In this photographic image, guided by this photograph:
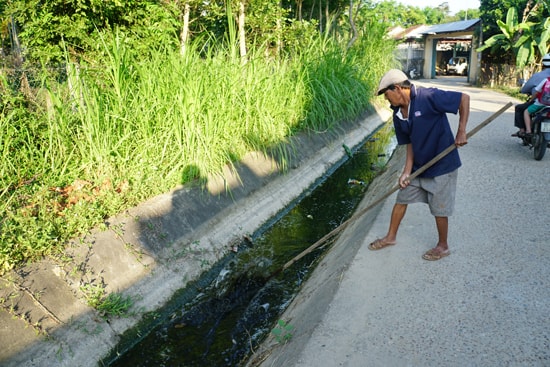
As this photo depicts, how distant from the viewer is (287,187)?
6.94 metres

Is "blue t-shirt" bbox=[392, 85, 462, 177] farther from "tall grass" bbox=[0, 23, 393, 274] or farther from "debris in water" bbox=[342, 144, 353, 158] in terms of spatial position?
"debris in water" bbox=[342, 144, 353, 158]

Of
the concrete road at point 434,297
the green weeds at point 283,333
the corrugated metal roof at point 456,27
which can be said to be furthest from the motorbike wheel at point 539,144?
the corrugated metal roof at point 456,27

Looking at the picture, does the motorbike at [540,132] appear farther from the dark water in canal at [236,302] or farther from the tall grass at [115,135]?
the tall grass at [115,135]

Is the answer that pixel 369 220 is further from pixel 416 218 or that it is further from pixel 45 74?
pixel 45 74

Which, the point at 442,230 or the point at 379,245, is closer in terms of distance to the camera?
the point at 442,230

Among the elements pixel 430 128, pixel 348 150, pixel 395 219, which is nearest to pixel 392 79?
pixel 430 128

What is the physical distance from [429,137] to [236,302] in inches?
85.6

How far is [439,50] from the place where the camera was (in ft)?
116

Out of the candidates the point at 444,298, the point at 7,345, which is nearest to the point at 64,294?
the point at 7,345

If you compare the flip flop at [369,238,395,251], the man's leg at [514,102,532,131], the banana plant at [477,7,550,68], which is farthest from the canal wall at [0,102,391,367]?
the banana plant at [477,7,550,68]

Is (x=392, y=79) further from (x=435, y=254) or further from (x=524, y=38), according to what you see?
(x=524, y=38)

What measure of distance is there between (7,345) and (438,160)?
10.4 feet

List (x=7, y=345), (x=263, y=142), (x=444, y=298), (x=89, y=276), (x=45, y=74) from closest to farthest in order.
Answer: (x=7, y=345) < (x=444, y=298) < (x=89, y=276) < (x=45, y=74) < (x=263, y=142)

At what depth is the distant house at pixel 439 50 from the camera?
24.1 m
